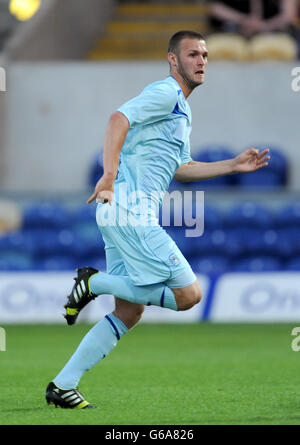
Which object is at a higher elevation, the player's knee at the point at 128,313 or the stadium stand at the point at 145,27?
the stadium stand at the point at 145,27

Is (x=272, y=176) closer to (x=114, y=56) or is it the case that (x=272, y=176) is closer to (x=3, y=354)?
(x=114, y=56)

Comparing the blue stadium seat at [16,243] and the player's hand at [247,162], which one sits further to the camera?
the blue stadium seat at [16,243]

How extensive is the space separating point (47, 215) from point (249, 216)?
2.79 metres

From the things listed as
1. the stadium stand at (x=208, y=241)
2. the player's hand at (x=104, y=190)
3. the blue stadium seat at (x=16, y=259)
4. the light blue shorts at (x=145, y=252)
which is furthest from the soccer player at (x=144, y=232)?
the blue stadium seat at (x=16, y=259)

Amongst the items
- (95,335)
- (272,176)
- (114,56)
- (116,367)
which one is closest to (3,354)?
(116,367)

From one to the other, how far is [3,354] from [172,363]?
174 centimetres

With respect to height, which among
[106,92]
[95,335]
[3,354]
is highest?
[106,92]

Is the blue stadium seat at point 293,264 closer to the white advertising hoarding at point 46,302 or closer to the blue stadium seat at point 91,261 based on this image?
the white advertising hoarding at point 46,302

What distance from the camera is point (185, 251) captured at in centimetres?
1381

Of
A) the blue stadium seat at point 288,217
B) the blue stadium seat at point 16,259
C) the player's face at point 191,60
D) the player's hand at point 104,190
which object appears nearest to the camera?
the player's hand at point 104,190

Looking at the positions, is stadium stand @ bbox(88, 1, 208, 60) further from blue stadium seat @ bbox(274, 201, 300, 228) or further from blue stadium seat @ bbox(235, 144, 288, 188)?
blue stadium seat @ bbox(274, 201, 300, 228)

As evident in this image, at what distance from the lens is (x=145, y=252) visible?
5.39m

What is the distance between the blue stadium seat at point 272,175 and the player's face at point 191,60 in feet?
30.5

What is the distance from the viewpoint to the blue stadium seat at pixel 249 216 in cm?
1383
